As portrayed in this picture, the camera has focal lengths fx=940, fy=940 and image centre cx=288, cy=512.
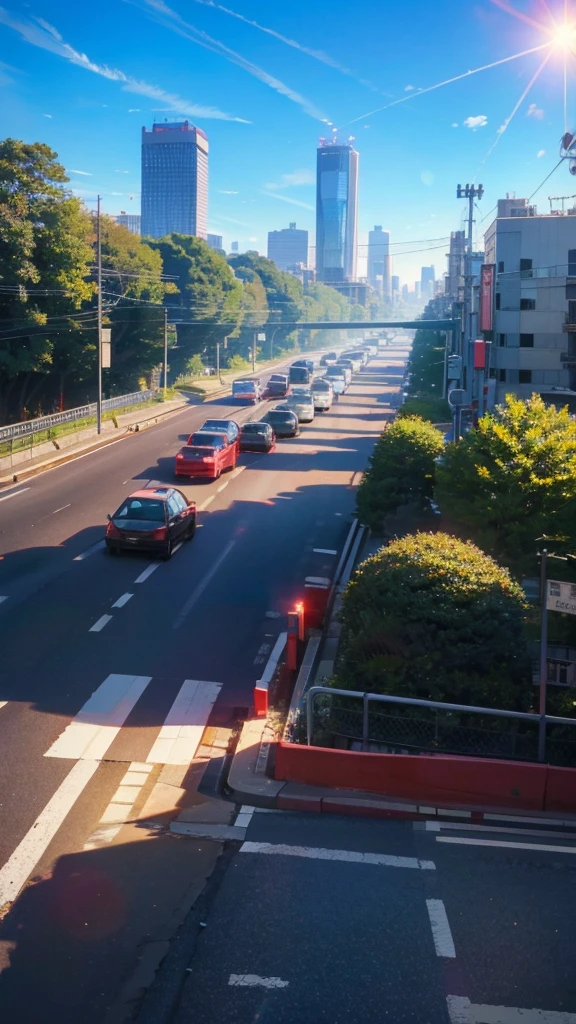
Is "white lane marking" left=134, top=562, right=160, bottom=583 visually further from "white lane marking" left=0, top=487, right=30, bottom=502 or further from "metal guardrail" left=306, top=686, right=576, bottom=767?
"metal guardrail" left=306, top=686, right=576, bottom=767

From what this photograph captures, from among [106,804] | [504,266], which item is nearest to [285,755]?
[106,804]

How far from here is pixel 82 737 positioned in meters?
11.8

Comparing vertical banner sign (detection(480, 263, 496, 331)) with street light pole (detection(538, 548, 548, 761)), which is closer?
street light pole (detection(538, 548, 548, 761))

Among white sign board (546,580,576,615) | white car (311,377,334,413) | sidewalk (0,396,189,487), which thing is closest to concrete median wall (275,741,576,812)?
white sign board (546,580,576,615)

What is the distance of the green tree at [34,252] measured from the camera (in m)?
41.6

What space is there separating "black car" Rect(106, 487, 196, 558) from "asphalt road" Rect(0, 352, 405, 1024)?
1.43 feet

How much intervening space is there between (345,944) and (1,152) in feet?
141

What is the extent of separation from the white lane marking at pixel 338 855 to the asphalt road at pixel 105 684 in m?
0.51

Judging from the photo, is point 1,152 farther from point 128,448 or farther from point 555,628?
point 555,628

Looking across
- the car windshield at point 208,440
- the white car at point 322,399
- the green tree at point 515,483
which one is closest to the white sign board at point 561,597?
the green tree at point 515,483

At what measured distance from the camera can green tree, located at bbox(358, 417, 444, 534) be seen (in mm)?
23250

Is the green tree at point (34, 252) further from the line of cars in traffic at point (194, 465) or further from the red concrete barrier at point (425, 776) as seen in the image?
→ the red concrete barrier at point (425, 776)

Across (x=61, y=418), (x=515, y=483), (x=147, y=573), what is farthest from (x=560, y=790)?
(x=61, y=418)

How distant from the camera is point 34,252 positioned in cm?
4344
